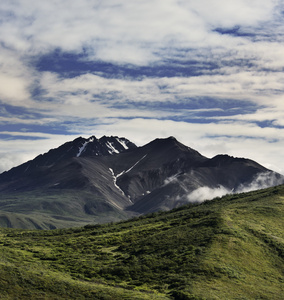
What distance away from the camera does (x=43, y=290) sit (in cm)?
6475

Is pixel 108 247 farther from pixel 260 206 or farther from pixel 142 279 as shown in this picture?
pixel 260 206

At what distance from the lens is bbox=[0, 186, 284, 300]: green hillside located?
65688mm

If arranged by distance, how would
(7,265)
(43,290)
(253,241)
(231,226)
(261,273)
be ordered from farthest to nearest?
(231,226)
(253,241)
(261,273)
(7,265)
(43,290)

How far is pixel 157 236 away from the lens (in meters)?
104

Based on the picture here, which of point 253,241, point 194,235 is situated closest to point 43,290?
point 194,235

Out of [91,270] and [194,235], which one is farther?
[194,235]

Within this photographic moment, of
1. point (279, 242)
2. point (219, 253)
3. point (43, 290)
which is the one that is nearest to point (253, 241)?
point (279, 242)

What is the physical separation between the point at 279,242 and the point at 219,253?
18324 millimetres

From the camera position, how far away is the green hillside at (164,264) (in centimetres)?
6569

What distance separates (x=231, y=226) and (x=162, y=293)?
3861 cm

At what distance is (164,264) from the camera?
80.6 metres

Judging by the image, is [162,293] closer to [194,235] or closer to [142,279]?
[142,279]

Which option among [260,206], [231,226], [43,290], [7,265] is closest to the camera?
[43,290]

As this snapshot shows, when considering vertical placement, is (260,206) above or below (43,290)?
above
